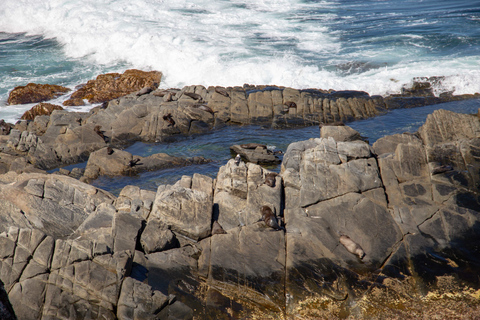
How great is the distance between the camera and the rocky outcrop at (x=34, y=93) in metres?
24.9

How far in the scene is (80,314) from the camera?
8.30 meters

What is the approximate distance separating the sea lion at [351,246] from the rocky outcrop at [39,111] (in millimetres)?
19202

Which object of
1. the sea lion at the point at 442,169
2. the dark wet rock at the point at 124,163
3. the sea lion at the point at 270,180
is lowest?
the dark wet rock at the point at 124,163

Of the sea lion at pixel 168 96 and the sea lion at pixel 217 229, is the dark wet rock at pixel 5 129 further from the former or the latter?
the sea lion at pixel 217 229

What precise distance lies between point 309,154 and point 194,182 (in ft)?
13.0

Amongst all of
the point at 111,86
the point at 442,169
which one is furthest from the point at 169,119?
the point at 442,169

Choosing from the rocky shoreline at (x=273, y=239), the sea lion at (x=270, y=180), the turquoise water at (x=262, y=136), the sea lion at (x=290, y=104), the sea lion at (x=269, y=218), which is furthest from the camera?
the sea lion at (x=290, y=104)

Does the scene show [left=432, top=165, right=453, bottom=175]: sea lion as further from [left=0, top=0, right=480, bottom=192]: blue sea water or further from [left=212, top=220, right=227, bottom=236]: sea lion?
[left=0, top=0, right=480, bottom=192]: blue sea water

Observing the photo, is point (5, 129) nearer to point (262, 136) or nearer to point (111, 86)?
point (111, 86)

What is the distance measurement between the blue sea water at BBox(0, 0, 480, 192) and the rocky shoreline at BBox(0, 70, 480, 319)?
761cm

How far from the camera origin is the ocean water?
85.7ft

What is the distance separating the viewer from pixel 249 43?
3266 cm

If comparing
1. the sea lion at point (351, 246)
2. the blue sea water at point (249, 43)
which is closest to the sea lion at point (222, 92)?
the blue sea water at point (249, 43)

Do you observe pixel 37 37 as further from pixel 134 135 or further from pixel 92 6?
pixel 134 135
